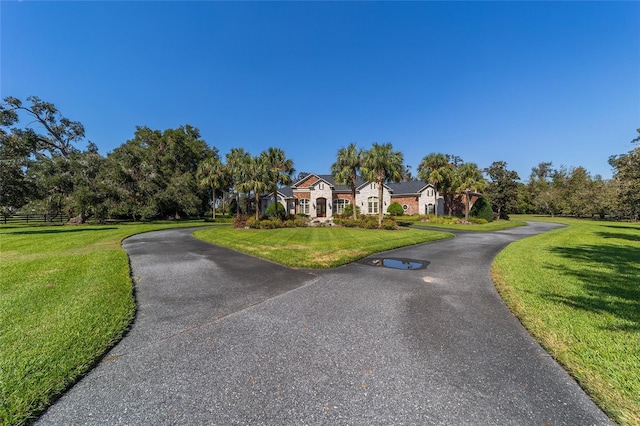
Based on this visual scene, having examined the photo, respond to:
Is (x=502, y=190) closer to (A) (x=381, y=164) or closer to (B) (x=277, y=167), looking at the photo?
(A) (x=381, y=164)

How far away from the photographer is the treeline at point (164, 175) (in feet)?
65.9

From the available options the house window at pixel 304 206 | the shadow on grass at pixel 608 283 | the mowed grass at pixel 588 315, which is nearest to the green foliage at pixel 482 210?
the house window at pixel 304 206

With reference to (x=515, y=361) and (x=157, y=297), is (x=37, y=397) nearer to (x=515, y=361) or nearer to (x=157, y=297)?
(x=157, y=297)

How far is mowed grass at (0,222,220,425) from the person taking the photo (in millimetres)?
2723

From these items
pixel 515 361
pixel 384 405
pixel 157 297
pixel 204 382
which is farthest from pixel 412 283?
pixel 157 297

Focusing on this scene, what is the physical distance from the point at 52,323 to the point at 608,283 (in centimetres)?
1203

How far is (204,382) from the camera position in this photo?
9.53 feet

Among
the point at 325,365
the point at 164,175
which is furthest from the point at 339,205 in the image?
Result: the point at 325,365

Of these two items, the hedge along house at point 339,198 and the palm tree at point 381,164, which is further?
the hedge along house at point 339,198

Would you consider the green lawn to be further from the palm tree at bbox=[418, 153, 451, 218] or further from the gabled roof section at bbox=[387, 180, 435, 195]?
the gabled roof section at bbox=[387, 180, 435, 195]

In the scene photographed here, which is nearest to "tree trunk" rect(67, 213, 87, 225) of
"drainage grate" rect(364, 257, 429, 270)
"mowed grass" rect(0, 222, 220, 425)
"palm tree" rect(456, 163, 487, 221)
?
"mowed grass" rect(0, 222, 220, 425)

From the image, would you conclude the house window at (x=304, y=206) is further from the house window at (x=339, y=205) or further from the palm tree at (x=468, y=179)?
the palm tree at (x=468, y=179)

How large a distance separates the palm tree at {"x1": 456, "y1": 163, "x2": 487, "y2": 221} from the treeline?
0.42ft

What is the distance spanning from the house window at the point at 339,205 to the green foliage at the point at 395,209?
636cm
